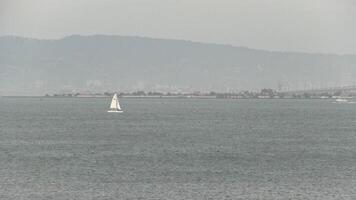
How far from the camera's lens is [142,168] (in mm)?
47469

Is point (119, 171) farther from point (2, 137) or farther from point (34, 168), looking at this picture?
point (2, 137)

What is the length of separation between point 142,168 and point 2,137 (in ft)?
112

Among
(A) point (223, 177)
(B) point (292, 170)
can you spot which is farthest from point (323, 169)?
(A) point (223, 177)

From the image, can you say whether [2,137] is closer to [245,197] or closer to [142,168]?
[142,168]

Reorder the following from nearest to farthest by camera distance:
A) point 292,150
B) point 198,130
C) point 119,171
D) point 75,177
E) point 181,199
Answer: point 181,199
point 75,177
point 119,171
point 292,150
point 198,130

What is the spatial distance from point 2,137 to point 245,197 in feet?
152

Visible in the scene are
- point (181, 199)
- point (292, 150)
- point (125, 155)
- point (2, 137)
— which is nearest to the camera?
point (181, 199)

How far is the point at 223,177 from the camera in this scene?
1714 inches

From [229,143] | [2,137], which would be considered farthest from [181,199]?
[2,137]

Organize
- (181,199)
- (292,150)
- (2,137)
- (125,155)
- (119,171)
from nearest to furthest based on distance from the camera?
(181,199) → (119,171) → (125,155) → (292,150) → (2,137)

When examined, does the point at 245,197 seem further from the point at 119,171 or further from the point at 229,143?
the point at 229,143

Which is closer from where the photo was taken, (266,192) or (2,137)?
(266,192)

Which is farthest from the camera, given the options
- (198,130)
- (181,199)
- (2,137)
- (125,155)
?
(198,130)

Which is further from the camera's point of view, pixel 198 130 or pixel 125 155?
pixel 198 130
